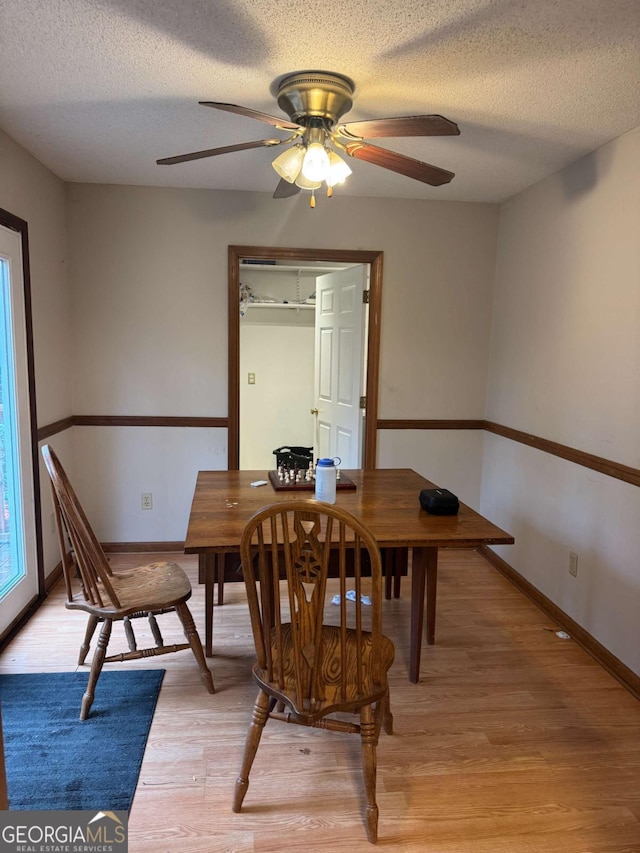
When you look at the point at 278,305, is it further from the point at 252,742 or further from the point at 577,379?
the point at 252,742

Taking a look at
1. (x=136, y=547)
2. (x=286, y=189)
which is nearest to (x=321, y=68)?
(x=286, y=189)

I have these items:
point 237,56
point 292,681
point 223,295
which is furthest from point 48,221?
point 292,681

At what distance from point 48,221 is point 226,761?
2788 mm

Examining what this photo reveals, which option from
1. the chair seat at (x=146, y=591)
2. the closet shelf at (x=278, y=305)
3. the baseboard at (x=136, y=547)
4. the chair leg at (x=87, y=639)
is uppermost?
the closet shelf at (x=278, y=305)

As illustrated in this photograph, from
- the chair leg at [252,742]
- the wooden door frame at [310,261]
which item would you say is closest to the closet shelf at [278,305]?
the wooden door frame at [310,261]

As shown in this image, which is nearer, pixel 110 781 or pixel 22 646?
pixel 110 781

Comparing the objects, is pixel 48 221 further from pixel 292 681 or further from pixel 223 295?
pixel 292 681

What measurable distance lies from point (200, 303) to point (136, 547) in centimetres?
164

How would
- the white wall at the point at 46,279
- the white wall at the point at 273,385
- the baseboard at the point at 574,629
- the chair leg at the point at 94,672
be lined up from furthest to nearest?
the white wall at the point at 273,385
the white wall at the point at 46,279
the baseboard at the point at 574,629
the chair leg at the point at 94,672

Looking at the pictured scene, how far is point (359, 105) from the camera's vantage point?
2164 millimetres

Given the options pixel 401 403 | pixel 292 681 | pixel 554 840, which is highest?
pixel 401 403

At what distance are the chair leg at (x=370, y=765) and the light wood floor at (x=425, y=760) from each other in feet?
0.19

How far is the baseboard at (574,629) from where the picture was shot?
2260 mm

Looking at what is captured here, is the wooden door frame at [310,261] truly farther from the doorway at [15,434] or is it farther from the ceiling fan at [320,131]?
the ceiling fan at [320,131]
